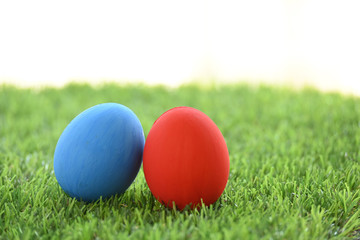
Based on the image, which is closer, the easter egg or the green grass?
the green grass

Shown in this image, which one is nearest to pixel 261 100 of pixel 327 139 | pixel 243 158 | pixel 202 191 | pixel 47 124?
pixel 327 139

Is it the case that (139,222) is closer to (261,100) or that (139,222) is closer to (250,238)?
(250,238)

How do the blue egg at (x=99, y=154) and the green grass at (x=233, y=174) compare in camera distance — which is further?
the blue egg at (x=99, y=154)

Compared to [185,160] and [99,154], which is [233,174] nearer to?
[185,160]

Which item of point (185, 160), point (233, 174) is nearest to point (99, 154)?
point (185, 160)
